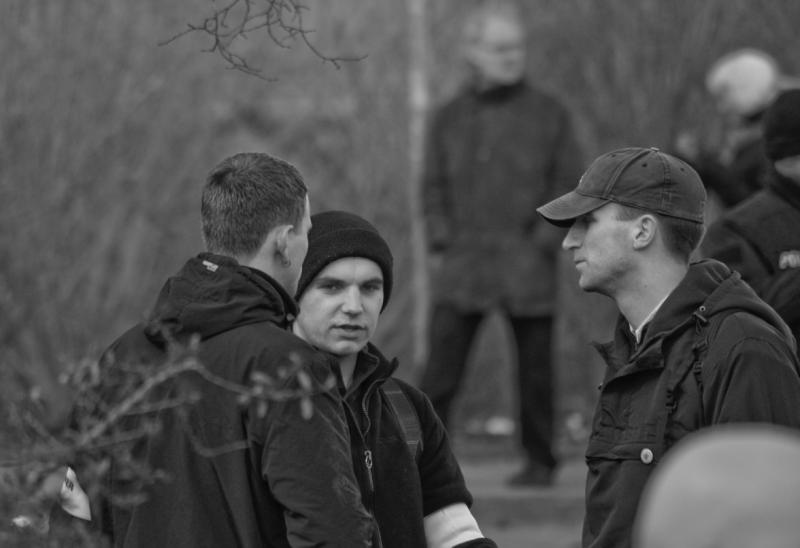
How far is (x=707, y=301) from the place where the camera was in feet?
15.3

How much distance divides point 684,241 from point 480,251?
511cm

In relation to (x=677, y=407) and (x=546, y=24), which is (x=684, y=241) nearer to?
(x=677, y=407)

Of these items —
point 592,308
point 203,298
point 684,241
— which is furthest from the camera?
point 592,308

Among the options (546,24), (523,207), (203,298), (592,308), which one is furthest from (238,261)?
(546,24)

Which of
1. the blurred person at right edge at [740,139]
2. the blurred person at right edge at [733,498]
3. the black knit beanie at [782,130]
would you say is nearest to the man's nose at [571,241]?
the black knit beanie at [782,130]

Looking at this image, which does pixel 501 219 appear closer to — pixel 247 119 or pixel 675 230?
pixel 247 119

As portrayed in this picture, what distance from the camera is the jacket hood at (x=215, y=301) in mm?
4523

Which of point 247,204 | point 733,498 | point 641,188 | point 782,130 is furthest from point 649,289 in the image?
point 733,498

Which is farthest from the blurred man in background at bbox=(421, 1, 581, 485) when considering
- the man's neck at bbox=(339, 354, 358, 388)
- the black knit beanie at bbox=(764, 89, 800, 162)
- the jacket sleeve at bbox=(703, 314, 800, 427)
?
the jacket sleeve at bbox=(703, 314, 800, 427)

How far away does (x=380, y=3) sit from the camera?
46.2ft

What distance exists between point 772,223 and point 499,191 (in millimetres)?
3790

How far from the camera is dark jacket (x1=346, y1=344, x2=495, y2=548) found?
4.85 metres

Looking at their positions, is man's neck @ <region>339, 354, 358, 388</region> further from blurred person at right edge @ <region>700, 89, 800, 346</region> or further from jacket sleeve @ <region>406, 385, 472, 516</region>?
blurred person at right edge @ <region>700, 89, 800, 346</region>

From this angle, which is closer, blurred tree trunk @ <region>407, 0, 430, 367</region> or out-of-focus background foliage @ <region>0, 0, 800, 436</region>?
out-of-focus background foliage @ <region>0, 0, 800, 436</region>
